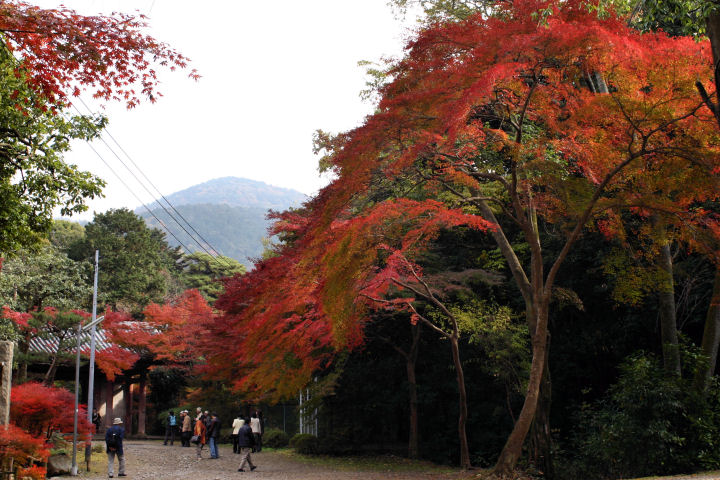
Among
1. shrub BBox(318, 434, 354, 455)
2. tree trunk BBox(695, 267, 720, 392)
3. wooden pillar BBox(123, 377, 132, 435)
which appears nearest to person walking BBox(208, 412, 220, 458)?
shrub BBox(318, 434, 354, 455)

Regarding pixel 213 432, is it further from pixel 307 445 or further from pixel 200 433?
pixel 307 445

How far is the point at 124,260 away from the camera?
128 ft

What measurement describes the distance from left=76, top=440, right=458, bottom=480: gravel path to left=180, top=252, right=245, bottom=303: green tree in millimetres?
25412

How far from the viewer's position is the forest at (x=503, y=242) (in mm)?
9570

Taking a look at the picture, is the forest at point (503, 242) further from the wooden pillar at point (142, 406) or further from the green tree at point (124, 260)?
the green tree at point (124, 260)

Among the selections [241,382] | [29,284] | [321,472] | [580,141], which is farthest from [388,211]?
[29,284]

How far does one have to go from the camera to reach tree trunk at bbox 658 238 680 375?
12266mm

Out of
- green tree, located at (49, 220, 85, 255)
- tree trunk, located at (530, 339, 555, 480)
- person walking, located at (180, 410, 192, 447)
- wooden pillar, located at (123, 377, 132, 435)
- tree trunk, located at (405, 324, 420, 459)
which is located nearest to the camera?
tree trunk, located at (530, 339, 555, 480)

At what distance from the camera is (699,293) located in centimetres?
1414

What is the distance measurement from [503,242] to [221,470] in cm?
888

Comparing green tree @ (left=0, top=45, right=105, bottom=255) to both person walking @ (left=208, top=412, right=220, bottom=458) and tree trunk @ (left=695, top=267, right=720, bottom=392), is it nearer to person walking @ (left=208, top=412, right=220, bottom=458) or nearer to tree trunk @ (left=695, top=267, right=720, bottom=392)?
person walking @ (left=208, top=412, right=220, bottom=458)

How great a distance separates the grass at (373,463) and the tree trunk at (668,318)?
18.5ft

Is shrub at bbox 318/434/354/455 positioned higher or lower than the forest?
lower

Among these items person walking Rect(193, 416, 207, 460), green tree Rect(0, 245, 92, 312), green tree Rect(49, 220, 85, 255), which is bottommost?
person walking Rect(193, 416, 207, 460)
